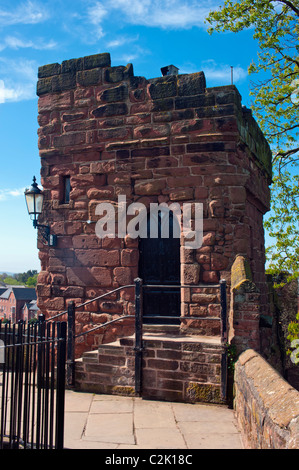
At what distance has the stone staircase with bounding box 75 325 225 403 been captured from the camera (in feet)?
17.7

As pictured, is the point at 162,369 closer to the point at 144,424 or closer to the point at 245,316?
the point at 144,424

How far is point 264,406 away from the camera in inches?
121

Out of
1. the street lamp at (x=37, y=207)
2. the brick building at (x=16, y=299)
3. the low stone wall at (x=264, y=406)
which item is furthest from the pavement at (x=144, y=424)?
the brick building at (x=16, y=299)

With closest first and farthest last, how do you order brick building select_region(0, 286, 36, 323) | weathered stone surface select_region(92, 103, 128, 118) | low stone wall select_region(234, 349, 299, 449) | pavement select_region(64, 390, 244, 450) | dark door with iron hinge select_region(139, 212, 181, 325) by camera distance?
low stone wall select_region(234, 349, 299, 449) → pavement select_region(64, 390, 244, 450) → dark door with iron hinge select_region(139, 212, 181, 325) → weathered stone surface select_region(92, 103, 128, 118) → brick building select_region(0, 286, 36, 323)

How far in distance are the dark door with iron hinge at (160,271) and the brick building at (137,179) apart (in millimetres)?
18

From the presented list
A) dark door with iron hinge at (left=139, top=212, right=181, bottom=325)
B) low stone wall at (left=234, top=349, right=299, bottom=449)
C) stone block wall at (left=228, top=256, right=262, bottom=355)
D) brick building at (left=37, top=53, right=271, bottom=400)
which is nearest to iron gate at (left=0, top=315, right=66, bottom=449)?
low stone wall at (left=234, top=349, right=299, bottom=449)

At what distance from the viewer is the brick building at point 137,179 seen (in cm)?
648

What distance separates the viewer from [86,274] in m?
7.13

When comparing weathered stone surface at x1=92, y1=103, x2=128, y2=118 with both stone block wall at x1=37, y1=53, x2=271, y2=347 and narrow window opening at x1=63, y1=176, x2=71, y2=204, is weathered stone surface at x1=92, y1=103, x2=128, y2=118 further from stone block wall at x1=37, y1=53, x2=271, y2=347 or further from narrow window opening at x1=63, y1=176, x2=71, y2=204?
narrow window opening at x1=63, y1=176, x2=71, y2=204

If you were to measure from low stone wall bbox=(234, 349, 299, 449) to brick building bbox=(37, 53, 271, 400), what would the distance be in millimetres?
1850

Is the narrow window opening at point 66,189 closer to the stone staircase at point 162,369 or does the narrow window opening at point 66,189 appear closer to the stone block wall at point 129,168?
the stone block wall at point 129,168

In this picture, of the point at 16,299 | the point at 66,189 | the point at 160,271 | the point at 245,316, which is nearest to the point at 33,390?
the point at 245,316

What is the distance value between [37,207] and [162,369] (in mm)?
3741

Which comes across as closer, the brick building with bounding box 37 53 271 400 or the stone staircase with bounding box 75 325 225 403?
the stone staircase with bounding box 75 325 225 403
